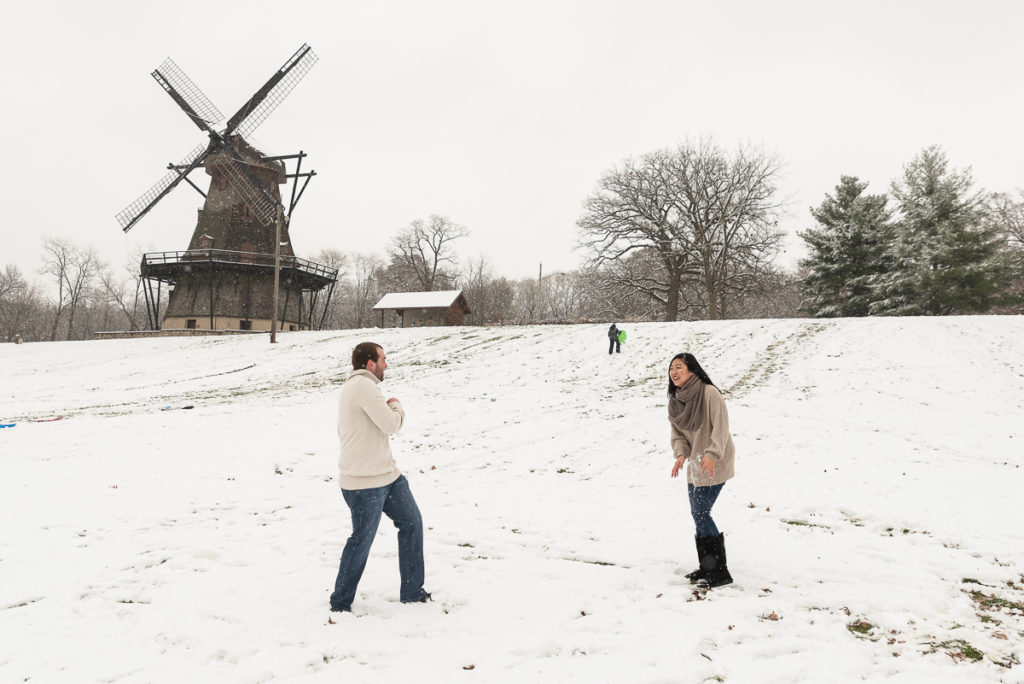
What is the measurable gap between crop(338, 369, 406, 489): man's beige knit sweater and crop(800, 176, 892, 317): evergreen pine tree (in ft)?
110

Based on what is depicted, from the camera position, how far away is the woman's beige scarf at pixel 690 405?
15.7 feet

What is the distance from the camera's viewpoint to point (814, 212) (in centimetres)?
3269

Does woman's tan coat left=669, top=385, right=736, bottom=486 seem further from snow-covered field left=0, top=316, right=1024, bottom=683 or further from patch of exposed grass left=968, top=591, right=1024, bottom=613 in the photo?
patch of exposed grass left=968, top=591, right=1024, bottom=613

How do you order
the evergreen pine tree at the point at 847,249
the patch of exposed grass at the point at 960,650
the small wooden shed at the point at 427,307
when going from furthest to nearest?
1. the small wooden shed at the point at 427,307
2. the evergreen pine tree at the point at 847,249
3. the patch of exposed grass at the point at 960,650

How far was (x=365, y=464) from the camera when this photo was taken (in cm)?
404

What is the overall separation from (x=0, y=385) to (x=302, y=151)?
2286cm

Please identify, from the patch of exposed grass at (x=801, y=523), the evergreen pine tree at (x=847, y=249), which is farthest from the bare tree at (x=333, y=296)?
the patch of exposed grass at (x=801, y=523)

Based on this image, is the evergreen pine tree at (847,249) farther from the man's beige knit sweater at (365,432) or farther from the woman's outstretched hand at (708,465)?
the man's beige knit sweater at (365,432)

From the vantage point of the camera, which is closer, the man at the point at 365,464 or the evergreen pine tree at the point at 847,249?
the man at the point at 365,464

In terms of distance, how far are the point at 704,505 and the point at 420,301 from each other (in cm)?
4084

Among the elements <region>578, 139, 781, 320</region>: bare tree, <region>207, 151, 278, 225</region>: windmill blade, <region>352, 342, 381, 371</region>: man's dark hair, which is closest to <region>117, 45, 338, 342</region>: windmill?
<region>207, 151, 278, 225</region>: windmill blade

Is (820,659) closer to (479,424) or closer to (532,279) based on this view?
(479,424)

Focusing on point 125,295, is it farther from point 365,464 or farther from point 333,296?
point 365,464

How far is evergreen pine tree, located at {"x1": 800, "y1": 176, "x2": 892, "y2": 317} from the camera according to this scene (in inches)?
1192
